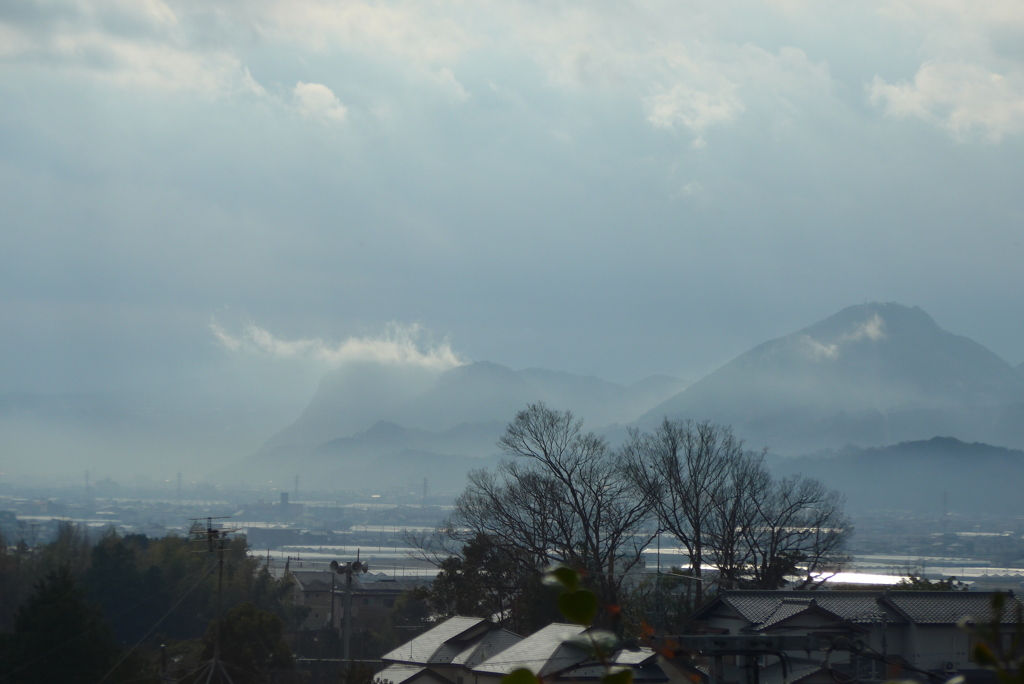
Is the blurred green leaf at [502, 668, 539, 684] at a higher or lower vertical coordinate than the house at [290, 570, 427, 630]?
higher

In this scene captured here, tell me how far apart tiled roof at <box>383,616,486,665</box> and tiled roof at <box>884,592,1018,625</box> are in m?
11.6

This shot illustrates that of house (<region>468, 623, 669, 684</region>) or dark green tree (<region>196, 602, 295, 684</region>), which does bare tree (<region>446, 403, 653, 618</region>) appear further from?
house (<region>468, 623, 669, 684</region>)

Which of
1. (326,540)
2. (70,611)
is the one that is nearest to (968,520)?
(326,540)

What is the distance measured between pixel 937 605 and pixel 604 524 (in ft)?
47.5

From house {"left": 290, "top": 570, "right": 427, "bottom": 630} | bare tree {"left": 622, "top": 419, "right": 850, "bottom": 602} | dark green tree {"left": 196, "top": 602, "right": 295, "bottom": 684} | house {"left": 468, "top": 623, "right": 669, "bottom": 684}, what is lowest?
house {"left": 290, "top": 570, "right": 427, "bottom": 630}

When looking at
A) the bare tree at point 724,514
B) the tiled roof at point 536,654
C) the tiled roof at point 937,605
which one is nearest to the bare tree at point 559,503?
the bare tree at point 724,514

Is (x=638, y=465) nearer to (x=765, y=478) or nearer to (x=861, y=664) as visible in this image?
(x=765, y=478)

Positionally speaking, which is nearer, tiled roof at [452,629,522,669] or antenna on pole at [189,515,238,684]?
antenna on pole at [189,515,238,684]

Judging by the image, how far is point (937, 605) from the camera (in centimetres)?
2494

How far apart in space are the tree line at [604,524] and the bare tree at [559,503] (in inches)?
1.9

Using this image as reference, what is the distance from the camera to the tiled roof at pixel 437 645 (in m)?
26.3

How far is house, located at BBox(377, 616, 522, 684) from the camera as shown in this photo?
82.7 feet

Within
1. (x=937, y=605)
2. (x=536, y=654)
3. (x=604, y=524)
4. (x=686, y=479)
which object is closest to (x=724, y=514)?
(x=686, y=479)

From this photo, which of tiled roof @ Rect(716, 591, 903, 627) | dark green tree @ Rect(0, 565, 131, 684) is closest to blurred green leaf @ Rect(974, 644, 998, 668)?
tiled roof @ Rect(716, 591, 903, 627)
